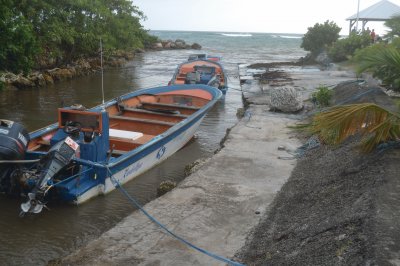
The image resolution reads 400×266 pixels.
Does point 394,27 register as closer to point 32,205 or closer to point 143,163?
point 143,163

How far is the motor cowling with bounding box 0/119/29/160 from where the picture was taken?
21.3 feet

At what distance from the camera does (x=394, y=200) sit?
4387 millimetres

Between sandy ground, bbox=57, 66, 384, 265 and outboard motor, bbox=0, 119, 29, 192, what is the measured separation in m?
2.18

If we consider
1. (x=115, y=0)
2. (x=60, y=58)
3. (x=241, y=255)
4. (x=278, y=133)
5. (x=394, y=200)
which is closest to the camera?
(x=394, y=200)

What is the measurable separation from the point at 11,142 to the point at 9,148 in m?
0.11

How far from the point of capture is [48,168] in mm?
6195

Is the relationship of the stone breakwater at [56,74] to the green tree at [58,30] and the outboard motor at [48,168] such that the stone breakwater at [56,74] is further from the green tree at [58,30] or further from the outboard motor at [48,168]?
the outboard motor at [48,168]

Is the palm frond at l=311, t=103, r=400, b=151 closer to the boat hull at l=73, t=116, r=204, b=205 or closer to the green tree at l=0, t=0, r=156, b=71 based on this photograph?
the boat hull at l=73, t=116, r=204, b=205

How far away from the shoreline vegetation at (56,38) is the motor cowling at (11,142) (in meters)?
6.67

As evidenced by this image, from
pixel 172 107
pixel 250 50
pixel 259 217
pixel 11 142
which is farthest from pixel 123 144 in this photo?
pixel 250 50

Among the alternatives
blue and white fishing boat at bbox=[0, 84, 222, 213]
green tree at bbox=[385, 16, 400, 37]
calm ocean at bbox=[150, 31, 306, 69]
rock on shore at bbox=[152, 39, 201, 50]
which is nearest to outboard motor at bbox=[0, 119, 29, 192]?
blue and white fishing boat at bbox=[0, 84, 222, 213]

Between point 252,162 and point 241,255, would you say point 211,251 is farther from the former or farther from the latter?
point 252,162

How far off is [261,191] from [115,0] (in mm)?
25888

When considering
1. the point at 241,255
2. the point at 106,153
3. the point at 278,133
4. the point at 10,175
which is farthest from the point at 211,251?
the point at 278,133
